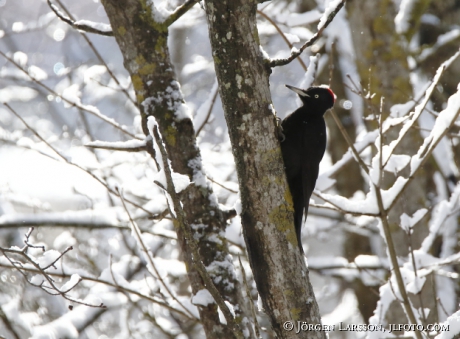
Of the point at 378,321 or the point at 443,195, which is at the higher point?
the point at 443,195

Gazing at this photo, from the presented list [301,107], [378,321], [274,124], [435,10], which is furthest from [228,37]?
[435,10]

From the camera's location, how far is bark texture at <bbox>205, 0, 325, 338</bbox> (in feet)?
6.25

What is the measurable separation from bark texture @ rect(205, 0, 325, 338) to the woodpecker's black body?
0.33 m

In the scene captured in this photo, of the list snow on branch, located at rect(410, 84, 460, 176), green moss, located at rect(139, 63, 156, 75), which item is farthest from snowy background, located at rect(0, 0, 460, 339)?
green moss, located at rect(139, 63, 156, 75)

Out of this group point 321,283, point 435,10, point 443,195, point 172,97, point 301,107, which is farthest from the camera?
point 321,283

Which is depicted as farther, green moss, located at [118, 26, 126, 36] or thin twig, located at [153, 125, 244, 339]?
green moss, located at [118, 26, 126, 36]

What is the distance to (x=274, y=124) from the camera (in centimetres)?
200

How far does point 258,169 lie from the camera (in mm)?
1960

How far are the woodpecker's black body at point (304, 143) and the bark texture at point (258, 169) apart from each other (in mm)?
331

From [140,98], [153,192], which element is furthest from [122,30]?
[153,192]

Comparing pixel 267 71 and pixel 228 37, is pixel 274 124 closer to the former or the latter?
pixel 267 71

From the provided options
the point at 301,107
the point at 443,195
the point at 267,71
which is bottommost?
the point at 267,71

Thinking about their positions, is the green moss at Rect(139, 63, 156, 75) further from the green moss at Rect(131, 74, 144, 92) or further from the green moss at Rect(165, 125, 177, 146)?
the green moss at Rect(165, 125, 177, 146)

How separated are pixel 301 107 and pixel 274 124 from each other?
133 cm
